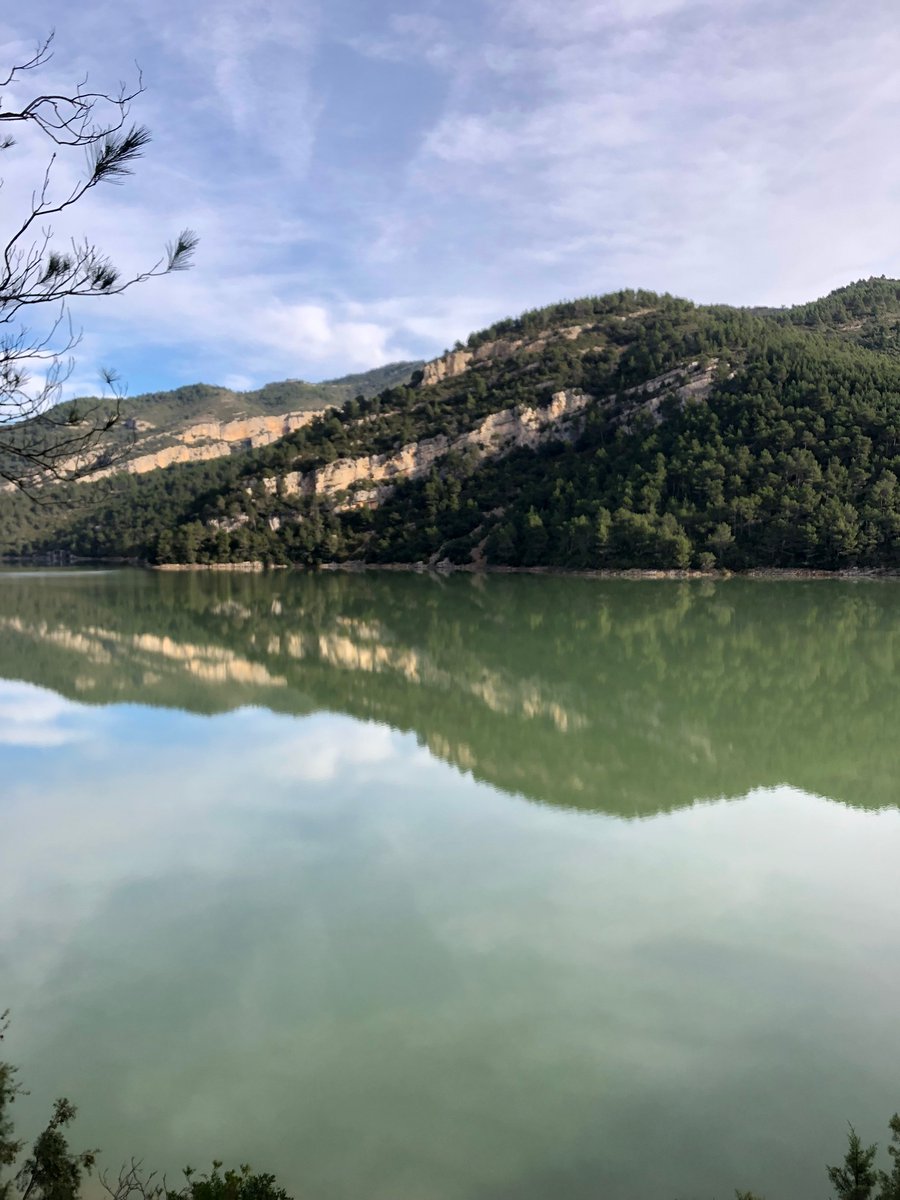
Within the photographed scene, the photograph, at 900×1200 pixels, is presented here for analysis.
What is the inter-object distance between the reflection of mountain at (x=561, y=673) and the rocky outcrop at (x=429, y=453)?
33284 millimetres

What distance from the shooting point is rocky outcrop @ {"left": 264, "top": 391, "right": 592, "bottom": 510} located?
6391cm

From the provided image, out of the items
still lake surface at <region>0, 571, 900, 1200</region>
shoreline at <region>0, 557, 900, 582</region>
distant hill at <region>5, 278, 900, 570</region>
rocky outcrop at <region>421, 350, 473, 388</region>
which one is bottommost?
still lake surface at <region>0, 571, 900, 1200</region>

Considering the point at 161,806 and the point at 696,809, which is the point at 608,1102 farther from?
the point at 161,806

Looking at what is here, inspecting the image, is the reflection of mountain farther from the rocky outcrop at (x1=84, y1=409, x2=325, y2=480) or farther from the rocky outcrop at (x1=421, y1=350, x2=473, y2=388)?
the rocky outcrop at (x1=84, y1=409, x2=325, y2=480)

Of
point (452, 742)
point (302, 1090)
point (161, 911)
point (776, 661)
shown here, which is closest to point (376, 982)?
point (302, 1090)

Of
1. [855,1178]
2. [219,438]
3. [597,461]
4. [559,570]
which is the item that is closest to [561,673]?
[855,1178]

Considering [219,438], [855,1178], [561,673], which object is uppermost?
[219,438]

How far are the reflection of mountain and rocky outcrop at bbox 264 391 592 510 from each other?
33284 mm

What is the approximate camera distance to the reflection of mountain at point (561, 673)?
9.82 m

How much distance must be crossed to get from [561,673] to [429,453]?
53680 mm

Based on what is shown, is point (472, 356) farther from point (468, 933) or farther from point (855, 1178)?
point (855, 1178)

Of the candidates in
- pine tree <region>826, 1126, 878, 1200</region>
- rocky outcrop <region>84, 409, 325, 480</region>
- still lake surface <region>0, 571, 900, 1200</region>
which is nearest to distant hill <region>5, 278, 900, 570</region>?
rocky outcrop <region>84, 409, 325, 480</region>

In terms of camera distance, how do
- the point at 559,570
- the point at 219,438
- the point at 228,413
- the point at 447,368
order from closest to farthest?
the point at 559,570
the point at 447,368
the point at 219,438
the point at 228,413

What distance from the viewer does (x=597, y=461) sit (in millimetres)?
54969
